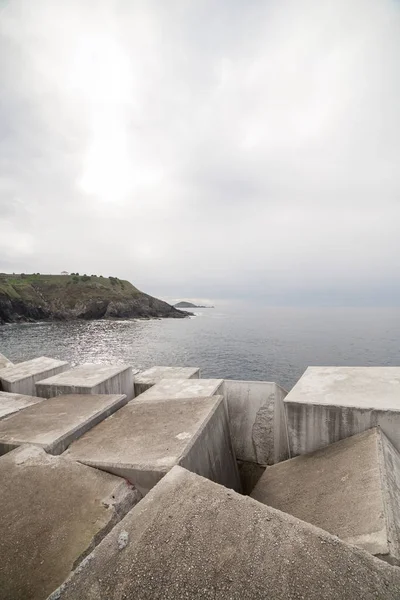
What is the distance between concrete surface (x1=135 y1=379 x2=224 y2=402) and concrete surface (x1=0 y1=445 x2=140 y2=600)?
2.58 metres

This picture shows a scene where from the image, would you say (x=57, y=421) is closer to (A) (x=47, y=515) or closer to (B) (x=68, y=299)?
(A) (x=47, y=515)

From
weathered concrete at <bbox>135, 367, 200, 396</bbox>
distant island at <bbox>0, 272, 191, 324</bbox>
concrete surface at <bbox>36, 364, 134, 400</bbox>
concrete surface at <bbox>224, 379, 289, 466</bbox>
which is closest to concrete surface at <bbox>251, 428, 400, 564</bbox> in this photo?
concrete surface at <bbox>224, 379, 289, 466</bbox>

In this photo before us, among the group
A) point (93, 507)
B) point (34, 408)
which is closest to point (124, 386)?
point (34, 408)

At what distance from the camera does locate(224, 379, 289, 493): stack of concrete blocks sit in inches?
282

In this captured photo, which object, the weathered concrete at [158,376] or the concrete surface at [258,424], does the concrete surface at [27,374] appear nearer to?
the weathered concrete at [158,376]

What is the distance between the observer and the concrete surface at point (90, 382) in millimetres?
7066

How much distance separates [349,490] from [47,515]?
3.70 meters

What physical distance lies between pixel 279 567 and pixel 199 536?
68 cm

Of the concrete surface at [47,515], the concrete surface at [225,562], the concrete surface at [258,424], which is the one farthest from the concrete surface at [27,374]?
the concrete surface at [225,562]

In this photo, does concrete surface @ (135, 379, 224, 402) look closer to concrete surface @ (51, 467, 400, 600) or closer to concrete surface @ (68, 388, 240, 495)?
concrete surface @ (68, 388, 240, 495)

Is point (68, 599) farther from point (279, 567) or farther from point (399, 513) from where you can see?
point (399, 513)

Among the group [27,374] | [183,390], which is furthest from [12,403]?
[183,390]

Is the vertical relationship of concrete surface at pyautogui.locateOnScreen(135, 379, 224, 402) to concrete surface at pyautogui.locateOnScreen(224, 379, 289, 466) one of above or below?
above

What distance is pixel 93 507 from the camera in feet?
11.3
